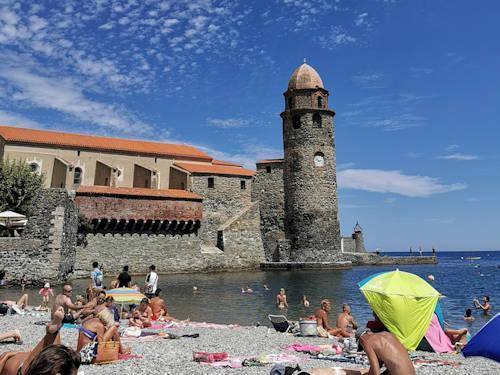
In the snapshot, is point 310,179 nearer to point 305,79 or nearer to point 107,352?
point 305,79

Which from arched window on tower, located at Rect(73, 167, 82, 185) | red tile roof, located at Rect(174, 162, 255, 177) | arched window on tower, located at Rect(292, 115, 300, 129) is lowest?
arched window on tower, located at Rect(73, 167, 82, 185)

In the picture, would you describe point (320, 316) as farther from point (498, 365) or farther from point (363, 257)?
point (363, 257)

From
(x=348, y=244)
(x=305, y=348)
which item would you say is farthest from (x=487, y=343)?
(x=348, y=244)

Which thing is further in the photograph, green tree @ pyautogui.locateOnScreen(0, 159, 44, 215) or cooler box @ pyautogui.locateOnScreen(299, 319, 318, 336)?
green tree @ pyautogui.locateOnScreen(0, 159, 44, 215)

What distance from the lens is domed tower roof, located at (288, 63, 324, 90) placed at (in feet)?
123

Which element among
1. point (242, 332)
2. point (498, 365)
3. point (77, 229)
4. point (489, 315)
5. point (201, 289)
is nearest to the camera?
point (498, 365)

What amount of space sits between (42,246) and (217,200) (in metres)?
16.0

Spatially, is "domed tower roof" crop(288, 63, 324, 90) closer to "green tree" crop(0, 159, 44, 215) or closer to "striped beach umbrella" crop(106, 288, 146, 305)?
"green tree" crop(0, 159, 44, 215)

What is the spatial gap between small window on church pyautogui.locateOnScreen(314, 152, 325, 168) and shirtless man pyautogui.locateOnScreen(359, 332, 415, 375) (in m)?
32.5

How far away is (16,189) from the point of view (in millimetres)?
24250

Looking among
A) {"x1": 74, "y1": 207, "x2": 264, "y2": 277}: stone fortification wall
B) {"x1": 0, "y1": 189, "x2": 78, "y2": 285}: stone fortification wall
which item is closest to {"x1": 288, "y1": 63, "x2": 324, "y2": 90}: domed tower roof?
{"x1": 74, "y1": 207, "x2": 264, "y2": 277}: stone fortification wall

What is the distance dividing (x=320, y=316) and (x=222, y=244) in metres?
22.1

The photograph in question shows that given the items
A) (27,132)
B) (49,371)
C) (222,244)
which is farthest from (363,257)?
(49,371)

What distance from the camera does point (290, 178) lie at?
121 ft
